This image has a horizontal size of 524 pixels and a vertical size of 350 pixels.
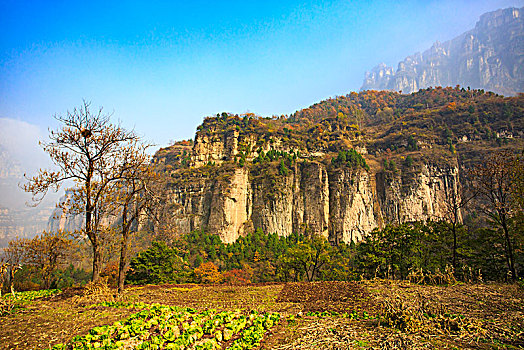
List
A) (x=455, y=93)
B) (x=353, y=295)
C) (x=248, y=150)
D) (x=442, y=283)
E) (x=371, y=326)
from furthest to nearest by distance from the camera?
(x=455, y=93), (x=248, y=150), (x=442, y=283), (x=353, y=295), (x=371, y=326)

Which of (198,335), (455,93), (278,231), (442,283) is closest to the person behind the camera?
(198,335)

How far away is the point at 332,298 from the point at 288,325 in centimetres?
371

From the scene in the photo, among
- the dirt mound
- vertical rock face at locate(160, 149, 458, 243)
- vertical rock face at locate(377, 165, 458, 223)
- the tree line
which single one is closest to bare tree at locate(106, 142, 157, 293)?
the tree line

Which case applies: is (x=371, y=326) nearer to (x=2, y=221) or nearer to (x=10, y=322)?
(x=10, y=322)

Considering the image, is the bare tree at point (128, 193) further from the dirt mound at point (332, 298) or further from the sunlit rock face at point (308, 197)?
the sunlit rock face at point (308, 197)

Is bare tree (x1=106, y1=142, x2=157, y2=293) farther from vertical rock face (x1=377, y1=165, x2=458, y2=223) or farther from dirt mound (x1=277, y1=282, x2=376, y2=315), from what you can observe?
vertical rock face (x1=377, y1=165, x2=458, y2=223)

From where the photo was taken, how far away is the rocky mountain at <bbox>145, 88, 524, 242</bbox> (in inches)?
3201

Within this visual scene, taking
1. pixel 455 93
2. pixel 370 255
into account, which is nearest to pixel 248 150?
pixel 370 255

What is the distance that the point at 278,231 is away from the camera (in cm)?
8006

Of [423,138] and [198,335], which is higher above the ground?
[423,138]

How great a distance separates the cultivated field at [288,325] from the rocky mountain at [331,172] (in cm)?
6155

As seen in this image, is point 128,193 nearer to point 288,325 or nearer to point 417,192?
point 288,325

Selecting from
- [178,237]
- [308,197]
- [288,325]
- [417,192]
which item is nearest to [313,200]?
[308,197]

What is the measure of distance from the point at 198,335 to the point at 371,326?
4.23m
